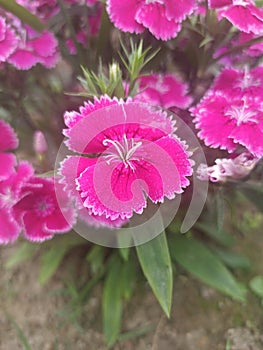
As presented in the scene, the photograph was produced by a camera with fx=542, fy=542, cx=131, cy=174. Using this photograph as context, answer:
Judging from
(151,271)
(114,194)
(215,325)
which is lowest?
(215,325)

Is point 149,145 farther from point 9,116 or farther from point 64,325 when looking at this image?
point 64,325

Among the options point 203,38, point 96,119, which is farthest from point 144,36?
point 96,119

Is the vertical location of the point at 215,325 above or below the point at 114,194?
below

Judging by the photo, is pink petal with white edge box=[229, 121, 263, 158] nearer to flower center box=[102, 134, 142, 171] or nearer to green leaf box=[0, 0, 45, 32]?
flower center box=[102, 134, 142, 171]

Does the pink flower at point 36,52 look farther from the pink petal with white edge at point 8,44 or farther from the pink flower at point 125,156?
the pink flower at point 125,156

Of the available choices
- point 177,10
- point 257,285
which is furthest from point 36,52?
point 257,285

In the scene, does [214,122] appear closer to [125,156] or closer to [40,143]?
[125,156]

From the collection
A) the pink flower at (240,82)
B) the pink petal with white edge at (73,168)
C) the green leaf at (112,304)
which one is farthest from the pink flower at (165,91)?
the green leaf at (112,304)

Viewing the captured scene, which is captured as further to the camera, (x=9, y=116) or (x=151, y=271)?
(x=9, y=116)
